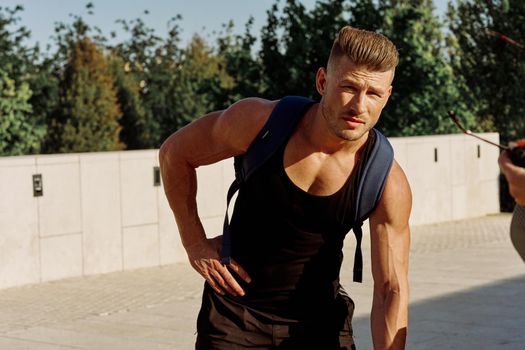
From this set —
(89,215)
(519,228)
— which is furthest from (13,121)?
(519,228)

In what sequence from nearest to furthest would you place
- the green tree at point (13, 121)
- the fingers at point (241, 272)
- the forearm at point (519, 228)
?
1. the forearm at point (519, 228)
2. the fingers at point (241, 272)
3. the green tree at point (13, 121)

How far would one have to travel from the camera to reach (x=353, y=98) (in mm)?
4262

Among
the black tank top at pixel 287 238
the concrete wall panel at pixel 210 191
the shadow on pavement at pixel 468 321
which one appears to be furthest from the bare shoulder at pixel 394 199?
the concrete wall panel at pixel 210 191

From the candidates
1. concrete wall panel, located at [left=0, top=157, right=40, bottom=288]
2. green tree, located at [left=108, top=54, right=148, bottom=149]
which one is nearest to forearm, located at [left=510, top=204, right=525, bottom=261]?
concrete wall panel, located at [left=0, top=157, right=40, bottom=288]

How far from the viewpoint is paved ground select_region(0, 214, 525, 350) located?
8945mm

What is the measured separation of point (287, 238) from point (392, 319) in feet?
1.54

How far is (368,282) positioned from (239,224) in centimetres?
752

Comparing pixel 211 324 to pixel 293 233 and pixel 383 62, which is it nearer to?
pixel 293 233

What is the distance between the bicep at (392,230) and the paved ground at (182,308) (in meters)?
4.16

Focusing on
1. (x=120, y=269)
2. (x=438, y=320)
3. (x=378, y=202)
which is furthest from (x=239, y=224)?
(x=120, y=269)

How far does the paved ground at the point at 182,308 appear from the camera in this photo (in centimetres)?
895

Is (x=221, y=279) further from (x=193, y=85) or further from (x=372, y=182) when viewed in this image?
(x=193, y=85)

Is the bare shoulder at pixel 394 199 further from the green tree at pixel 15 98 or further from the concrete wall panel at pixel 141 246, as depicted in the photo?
the green tree at pixel 15 98

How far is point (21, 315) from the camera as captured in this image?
10.2 m
